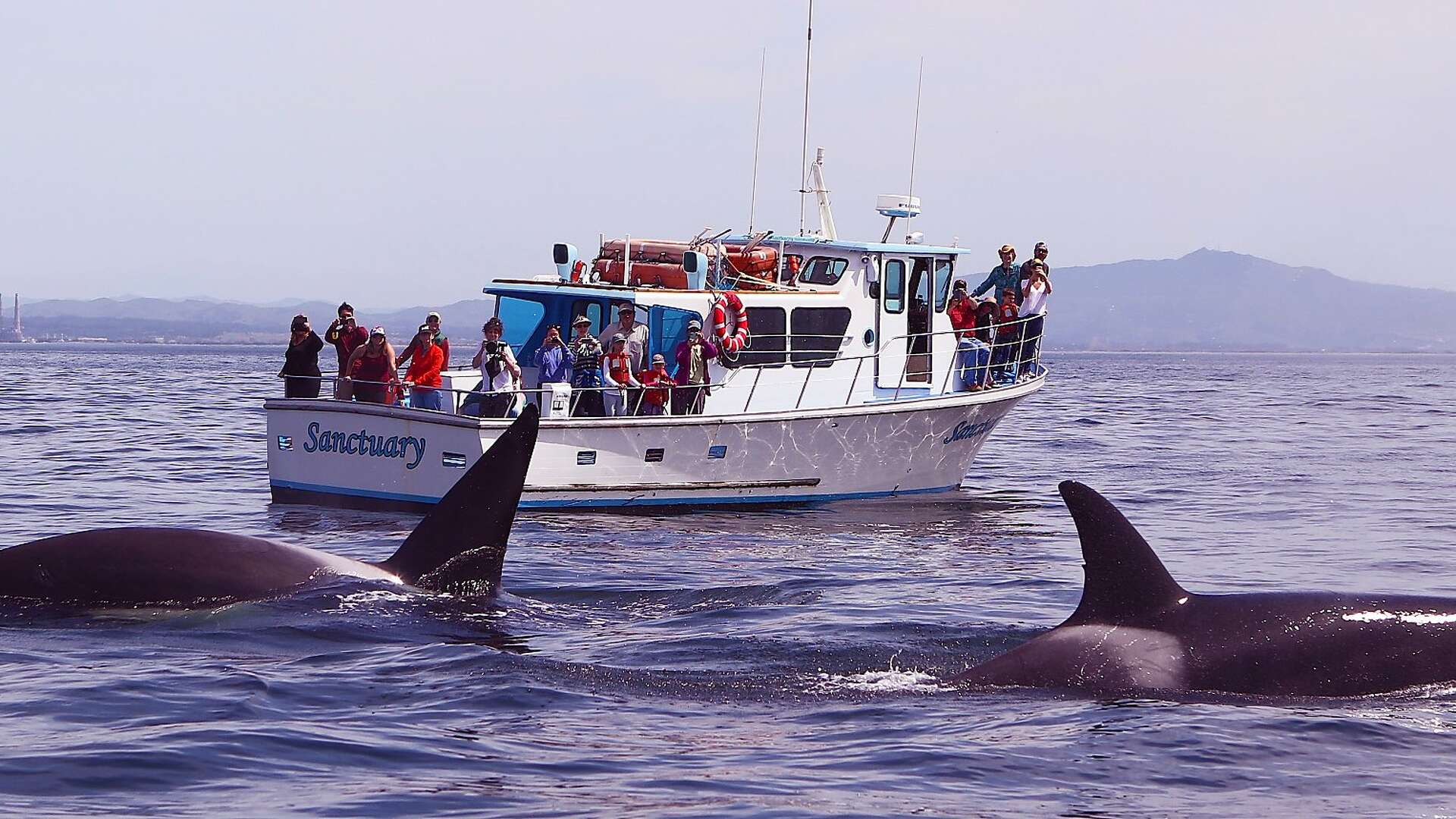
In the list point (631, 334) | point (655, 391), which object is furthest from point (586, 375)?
point (655, 391)

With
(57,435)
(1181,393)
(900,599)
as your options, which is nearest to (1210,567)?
(900,599)

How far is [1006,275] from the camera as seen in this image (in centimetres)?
2159

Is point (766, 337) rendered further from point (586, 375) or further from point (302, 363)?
point (302, 363)

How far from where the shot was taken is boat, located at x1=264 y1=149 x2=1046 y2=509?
1866 cm

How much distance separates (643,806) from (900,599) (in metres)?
6.57

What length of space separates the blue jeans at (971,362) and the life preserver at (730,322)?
3214 millimetres

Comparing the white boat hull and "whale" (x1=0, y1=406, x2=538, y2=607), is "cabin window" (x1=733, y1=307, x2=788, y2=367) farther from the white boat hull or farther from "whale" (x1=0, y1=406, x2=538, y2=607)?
"whale" (x1=0, y1=406, x2=538, y2=607)

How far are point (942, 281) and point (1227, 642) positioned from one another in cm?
1399

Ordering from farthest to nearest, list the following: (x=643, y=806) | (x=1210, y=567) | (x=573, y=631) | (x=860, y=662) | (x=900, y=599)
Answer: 1. (x=1210, y=567)
2. (x=900, y=599)
3. (x=573, y=631)
4. (x=860, y=662)
5. (x=643, y=806)

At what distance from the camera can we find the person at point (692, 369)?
19328 mm

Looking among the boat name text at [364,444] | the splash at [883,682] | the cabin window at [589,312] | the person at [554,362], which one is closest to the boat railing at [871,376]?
the person at [554,362]

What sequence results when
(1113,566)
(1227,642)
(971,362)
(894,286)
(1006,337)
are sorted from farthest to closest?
(1006,337), (971,362), (894,286), (1227,642), (1113,566)

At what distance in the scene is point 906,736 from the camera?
8.14m

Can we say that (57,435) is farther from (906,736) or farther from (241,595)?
(906,736)
